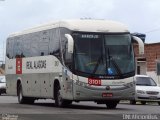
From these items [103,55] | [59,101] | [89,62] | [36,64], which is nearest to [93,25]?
[103,55]

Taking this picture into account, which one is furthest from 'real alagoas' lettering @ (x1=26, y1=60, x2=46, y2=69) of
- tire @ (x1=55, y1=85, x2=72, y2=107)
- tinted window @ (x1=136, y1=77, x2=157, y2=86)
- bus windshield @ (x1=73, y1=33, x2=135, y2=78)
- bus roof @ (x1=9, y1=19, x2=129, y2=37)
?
tinted window @ (x1=136, y1=77, x2=157, y2=86)

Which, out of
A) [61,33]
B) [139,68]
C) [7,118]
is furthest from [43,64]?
[139,68]

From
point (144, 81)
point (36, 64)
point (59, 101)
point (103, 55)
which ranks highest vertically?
point (103, 55)

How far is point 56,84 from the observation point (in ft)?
87.5

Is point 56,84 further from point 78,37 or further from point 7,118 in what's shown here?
point 7,118

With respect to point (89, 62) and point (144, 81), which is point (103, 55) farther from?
point (144, 81)

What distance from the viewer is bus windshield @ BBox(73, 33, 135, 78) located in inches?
971

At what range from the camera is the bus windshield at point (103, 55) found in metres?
24.7

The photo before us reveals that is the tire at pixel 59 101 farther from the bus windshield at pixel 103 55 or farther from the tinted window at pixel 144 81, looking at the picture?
the tinted window at pixel 144 81

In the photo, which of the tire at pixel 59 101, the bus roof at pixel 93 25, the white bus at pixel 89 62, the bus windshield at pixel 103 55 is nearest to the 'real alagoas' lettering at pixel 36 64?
the white bus at pixel 89 62

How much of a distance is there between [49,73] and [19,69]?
4418 mm

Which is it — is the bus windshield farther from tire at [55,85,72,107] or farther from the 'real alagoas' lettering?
the 'real alagoas' lettering

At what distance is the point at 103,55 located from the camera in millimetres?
24922

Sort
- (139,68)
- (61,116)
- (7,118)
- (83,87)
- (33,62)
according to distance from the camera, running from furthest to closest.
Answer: (139,68)
(33,62)
(83,87)
(61,116)
(7,118)
